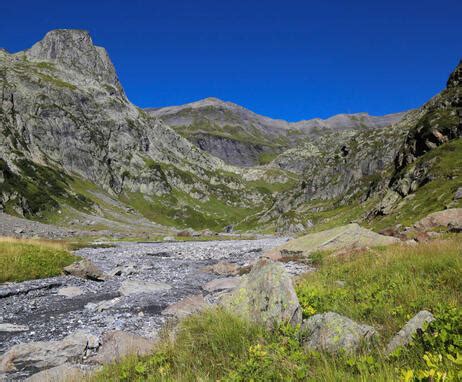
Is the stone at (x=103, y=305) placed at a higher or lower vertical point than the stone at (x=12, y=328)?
lower

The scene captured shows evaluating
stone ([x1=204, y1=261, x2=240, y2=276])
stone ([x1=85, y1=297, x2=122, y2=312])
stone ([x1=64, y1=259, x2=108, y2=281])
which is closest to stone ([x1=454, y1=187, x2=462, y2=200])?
stone ([x1=204, y1=261, x2=240, y2=276])

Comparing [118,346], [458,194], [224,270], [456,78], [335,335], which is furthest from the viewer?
[456,78]

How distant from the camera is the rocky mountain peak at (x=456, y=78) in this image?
9544 cm

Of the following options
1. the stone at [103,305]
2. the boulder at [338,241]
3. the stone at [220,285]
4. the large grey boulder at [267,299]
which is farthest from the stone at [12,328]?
the boulder at [338,241]

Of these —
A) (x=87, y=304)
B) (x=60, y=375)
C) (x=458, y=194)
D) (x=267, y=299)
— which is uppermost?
(x=458, y=194)

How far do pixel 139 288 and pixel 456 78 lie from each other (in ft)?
347

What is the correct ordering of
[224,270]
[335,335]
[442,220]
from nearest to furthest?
1. [335,335]
2. [442,220]
3. [224,270]

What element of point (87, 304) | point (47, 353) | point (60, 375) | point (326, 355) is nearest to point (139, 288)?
point (87, 304)

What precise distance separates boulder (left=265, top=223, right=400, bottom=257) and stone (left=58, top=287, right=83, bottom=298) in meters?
17.3

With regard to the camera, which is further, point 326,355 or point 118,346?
point 118,346

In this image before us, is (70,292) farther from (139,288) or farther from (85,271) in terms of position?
(85,271)

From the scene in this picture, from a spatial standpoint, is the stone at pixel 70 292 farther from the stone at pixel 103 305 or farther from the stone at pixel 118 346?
the stone at pixel 118 346

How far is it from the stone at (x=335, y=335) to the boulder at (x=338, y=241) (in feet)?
66.6

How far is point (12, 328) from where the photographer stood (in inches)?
632
